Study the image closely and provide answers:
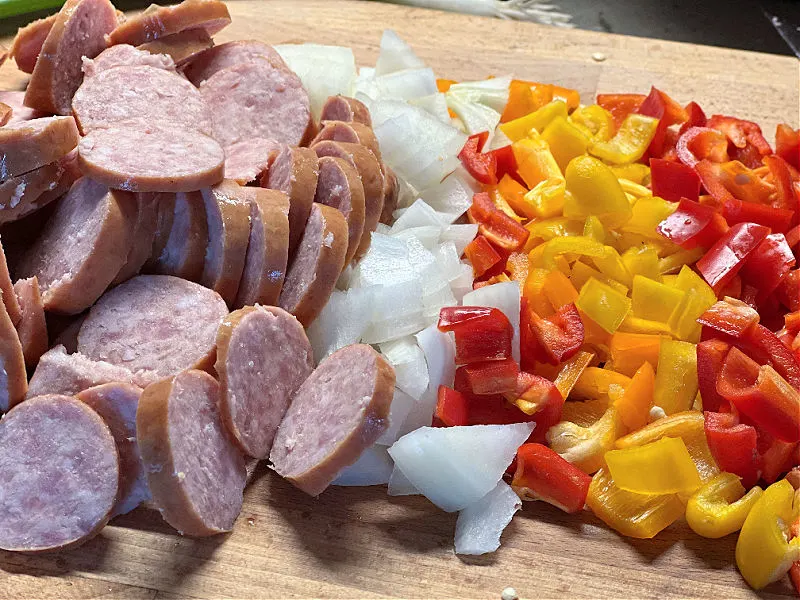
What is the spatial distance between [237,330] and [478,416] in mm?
856

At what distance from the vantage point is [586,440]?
2.68 m

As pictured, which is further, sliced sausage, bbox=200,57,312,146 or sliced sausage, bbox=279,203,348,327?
sliced sausage, bbox=200,57,312,146

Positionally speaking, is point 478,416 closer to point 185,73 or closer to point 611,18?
point 185,73

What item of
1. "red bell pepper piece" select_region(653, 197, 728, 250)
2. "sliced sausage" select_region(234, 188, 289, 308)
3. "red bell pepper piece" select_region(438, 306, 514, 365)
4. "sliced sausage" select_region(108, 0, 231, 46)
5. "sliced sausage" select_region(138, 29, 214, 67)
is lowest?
"red bell pepper piece" select_region(438, 306, 514, 365)

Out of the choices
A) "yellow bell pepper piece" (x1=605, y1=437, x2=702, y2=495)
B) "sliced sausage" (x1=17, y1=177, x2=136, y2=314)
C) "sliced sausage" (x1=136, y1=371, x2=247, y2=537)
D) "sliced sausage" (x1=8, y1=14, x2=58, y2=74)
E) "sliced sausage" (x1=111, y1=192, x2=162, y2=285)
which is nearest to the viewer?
"sliced sausage" (x1=136, y1=371, x2=247, y2=537)

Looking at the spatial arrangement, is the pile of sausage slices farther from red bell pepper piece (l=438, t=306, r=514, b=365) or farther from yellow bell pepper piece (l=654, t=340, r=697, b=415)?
yellow bell pepper piece (l=654, t=340, r=697, b=415)

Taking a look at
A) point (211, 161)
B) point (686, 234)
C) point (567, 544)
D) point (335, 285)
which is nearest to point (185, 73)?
point (211, 161)

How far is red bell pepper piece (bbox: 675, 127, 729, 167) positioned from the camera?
3.56m

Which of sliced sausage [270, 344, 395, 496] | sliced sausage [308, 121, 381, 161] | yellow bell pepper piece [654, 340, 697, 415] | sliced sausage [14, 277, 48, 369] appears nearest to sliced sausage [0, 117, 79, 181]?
sliced sausage [14, 277, 48, 369]

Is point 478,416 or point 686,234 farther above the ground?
point 686,234

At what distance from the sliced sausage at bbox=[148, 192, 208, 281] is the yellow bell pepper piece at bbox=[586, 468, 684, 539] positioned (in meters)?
1.49

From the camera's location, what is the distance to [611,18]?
6.02 metres

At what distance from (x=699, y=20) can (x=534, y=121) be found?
9.88 feet

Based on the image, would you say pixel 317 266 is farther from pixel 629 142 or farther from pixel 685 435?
pixel 629 142
